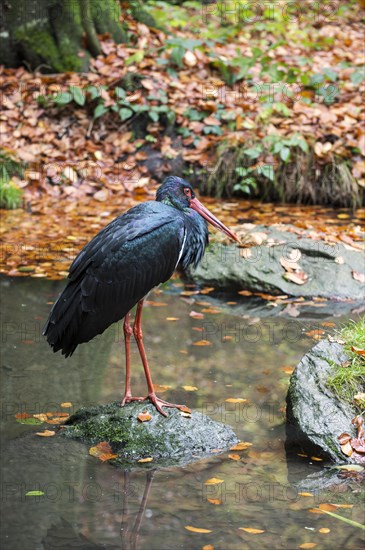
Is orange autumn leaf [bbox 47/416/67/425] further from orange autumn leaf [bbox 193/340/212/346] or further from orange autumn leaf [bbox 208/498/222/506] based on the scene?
orange autumn leaf [bbox 193/340/212/346]

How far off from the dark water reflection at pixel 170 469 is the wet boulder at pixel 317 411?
4.4 inches

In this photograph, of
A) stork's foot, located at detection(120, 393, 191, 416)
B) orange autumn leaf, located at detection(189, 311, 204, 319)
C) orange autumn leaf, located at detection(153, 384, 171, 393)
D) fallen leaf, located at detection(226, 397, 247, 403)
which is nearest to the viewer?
stork's foot, located at detection(120, 393, 191, 416)

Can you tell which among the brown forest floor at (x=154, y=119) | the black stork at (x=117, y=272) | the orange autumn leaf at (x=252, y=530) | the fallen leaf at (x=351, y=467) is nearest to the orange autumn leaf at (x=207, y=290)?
the brown forest floor at (x=154, y=119)

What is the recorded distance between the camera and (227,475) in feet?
13.6

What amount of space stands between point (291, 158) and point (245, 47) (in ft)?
11.8

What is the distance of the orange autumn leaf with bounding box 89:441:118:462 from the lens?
430 centimetres

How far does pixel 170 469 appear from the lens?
420 cm

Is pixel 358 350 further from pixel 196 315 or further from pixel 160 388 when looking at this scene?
pixel 196 315

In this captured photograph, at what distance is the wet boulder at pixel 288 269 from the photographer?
7.04m

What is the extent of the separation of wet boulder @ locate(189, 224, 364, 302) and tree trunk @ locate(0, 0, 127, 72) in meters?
5.00

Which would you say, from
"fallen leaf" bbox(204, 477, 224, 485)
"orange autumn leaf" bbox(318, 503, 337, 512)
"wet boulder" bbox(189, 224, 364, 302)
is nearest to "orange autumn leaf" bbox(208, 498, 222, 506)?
"fallen leaf" bbox(204, 477, 224, 485)

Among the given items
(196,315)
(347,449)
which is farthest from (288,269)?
(347,449)

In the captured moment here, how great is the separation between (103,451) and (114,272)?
3.35 feet

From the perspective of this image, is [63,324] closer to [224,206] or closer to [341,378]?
[341,378]
